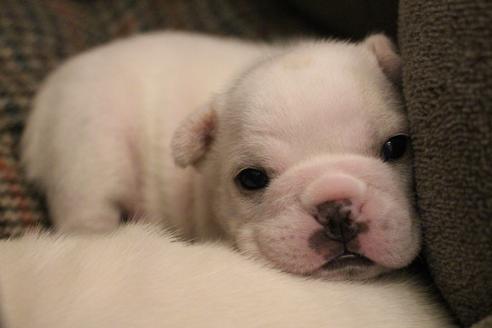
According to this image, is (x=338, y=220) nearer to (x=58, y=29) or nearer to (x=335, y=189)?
(x=335, y=189)

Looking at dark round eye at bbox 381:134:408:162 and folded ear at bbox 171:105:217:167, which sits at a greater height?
dark round eye at bbox 381:134:408:162

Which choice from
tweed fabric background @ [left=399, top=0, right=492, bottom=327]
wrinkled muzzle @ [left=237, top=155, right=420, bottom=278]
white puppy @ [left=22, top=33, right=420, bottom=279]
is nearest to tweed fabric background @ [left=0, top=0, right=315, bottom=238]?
white puppy @ [left=22, top=33, right=420, bottom=279]

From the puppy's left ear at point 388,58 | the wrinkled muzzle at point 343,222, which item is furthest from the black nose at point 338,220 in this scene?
the puppy's left ear at point 388,58

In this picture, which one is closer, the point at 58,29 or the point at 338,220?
the point at 338,220

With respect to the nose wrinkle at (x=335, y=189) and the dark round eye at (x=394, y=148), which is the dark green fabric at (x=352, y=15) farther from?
the nose wrinkle at (x=335, y=189)

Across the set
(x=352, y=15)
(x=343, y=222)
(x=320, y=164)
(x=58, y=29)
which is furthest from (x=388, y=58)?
(x=58, y=29)

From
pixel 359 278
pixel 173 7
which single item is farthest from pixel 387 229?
pixel 173 7

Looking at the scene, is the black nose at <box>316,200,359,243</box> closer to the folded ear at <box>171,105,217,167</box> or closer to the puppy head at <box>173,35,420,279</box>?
the puppy head at <box>173,35,420,279</box>
